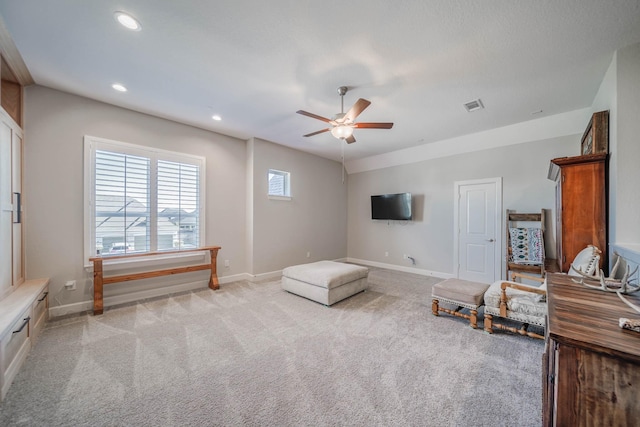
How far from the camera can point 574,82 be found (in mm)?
2854

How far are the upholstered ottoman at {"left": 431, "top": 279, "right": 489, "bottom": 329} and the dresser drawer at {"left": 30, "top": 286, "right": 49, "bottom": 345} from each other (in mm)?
4426

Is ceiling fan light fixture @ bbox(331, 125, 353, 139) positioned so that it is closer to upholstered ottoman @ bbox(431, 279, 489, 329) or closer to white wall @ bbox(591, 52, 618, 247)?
upholstered ottoman @ bbox(431, 279, 489, 329)

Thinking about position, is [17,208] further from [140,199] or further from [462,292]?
[462,292]

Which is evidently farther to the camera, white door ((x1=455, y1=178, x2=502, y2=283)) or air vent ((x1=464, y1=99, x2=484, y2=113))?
white door ((x1=455, y1=178, x2=502, y2=283))

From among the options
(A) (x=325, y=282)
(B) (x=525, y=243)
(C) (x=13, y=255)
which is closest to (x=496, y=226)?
(B) (x=525, y=243)

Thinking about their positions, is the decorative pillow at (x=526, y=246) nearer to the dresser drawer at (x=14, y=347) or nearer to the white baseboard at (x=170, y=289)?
the white baseboard at (x=170, y=289)

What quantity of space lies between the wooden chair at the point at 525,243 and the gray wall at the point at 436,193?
18 centimetres

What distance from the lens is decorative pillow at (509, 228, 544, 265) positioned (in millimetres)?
3923

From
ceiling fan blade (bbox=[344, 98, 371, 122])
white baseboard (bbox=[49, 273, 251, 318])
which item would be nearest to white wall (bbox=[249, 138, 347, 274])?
white baseboard (bbox=[49, 273, 251, 318])

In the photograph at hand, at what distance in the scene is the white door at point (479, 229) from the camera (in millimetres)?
4602

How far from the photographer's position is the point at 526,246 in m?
4.05

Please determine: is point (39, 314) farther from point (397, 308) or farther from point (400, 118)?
point (400, 118)

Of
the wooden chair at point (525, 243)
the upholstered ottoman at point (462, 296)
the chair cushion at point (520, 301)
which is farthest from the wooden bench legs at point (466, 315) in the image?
the wooden chair at point (525, 243)

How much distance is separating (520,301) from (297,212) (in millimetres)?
4208
